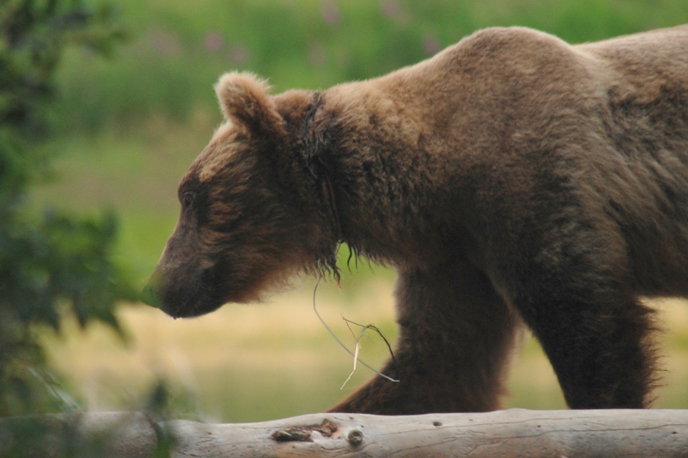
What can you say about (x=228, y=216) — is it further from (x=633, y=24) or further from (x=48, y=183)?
(x=633, y=24)

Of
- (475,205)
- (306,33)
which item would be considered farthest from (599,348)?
(306,33)

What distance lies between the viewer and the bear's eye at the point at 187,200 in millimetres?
3699

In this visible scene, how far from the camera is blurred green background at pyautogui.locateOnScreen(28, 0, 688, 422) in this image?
29.0 ft

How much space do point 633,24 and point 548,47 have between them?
339 inches

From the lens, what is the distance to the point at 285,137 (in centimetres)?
363

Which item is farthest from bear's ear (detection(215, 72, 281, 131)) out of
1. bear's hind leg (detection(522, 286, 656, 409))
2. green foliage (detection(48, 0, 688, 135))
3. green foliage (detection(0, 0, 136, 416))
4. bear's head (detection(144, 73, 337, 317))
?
green foliage (detection(48, 0, 688, 135))

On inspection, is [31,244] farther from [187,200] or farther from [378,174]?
[187,200]

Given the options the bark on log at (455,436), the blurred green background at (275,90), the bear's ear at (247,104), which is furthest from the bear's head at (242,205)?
the blurred green background at (275,90)

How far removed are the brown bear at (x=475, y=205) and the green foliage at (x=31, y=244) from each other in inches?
70.6

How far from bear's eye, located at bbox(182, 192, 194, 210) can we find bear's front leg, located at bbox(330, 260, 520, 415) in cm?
105

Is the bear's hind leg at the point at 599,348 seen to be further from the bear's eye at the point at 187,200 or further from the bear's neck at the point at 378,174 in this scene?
the bear's eye at the point at 187,200

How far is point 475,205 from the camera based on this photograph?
325 cm

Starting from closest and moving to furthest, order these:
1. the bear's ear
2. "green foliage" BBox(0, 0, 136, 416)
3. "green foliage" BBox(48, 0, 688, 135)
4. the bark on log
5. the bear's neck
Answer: "green foliage" BBox(0, 0, 136, 416)
the bark on log
the bear's neck
the bear's ear
"green foliage" BBox(48, 0, 688, 135)

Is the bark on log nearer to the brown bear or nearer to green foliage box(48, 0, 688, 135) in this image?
the brown bear
